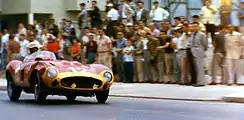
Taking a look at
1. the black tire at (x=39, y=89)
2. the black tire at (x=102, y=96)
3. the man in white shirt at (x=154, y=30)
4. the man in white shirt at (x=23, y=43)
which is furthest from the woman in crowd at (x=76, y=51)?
the black tire at (x=39, y=89)

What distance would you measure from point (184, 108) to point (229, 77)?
5962 mm

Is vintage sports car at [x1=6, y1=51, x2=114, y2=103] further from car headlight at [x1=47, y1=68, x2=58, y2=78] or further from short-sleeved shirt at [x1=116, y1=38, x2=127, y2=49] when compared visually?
short-sleeved shirt at [x1=116, y1=38, x2=127, y2=49]

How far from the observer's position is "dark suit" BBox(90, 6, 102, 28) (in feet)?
90.8

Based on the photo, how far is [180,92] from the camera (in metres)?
20.5

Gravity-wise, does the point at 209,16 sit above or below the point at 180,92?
above

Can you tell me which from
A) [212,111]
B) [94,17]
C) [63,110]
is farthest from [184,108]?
[94,17]

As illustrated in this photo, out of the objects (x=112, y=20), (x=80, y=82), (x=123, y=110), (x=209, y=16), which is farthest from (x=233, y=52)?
(x=123, y=110)

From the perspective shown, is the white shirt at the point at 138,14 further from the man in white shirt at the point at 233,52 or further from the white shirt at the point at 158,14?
the man in white shirt at the point at 233,52

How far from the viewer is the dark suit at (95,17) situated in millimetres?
27672

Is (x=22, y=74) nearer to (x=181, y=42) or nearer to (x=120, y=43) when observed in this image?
(x=181, y=42)

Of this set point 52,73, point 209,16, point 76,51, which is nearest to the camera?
point 52,73

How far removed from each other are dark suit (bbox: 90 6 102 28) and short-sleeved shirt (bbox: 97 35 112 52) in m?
2.79

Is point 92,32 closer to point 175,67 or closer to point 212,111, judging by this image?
point 175,67

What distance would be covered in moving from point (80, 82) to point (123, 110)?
152 centimetres
